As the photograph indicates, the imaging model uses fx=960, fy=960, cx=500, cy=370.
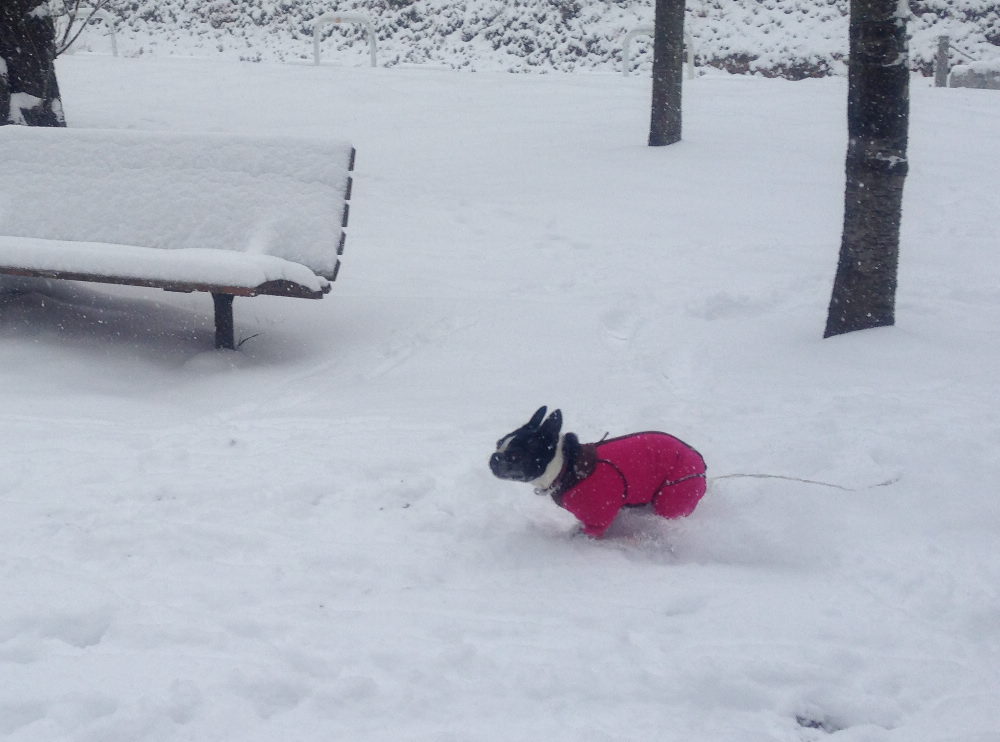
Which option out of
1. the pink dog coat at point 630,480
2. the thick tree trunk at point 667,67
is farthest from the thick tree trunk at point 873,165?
the thick tree trunk at point 667,67

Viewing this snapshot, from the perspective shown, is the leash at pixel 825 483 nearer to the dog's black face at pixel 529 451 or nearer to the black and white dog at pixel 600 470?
the black and white dog at pixel 600 470

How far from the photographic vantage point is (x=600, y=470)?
3262 mm

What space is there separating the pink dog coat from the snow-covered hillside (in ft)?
52.9

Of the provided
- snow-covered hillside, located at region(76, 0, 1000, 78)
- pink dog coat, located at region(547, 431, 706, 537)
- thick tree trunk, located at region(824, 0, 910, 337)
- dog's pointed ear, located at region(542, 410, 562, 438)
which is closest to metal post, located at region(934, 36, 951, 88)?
snow-covered hillside, located at region(76, 0, 1000, 78)

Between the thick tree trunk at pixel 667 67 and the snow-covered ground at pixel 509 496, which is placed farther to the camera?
the thick tree trunk at pixel 667 67

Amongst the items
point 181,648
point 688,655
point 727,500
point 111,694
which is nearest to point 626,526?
point 727,500

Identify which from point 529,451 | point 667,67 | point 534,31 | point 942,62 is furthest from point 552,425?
point 534,31

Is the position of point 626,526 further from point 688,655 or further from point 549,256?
point 549,256

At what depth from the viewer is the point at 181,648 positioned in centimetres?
258

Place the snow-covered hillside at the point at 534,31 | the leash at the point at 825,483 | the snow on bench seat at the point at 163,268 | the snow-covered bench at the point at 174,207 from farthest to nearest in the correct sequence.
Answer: the snow-covered hillside at the point at 534,31 < the snow-covered bench at the point at 174,207 < the snow on bench seat at the point at 163,268 < the leash at the point at 825,483

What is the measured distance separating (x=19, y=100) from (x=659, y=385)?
6.36 m

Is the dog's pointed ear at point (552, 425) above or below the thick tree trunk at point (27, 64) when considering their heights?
below

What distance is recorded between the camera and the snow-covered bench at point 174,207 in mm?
4949

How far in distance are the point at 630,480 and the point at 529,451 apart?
0.42m
